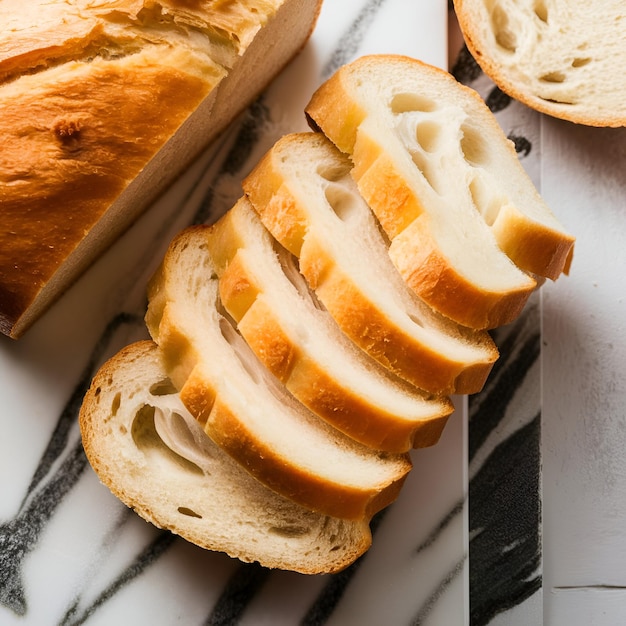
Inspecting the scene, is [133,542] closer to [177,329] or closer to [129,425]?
[129,425]

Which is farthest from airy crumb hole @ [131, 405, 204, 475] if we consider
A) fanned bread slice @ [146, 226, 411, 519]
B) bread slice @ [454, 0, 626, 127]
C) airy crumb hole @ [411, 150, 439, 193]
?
bread slice @ [454, 0, 626, 127]

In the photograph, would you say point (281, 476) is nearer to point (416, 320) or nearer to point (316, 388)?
point (316, 388)

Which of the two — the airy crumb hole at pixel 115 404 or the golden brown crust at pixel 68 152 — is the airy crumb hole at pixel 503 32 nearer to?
the golden brown crust at pixel 68 152

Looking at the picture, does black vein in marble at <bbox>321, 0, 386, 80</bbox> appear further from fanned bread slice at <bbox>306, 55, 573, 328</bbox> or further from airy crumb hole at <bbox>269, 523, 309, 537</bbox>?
airy crumb hole at <bbox>269, 523, 309, 537</bbox>

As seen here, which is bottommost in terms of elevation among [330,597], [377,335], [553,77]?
[330,597]

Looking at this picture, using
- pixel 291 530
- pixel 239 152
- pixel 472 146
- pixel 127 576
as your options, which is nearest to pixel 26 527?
pixel 127 576

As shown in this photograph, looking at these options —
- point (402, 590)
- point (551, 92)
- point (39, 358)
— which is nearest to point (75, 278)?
point (39, 358)
